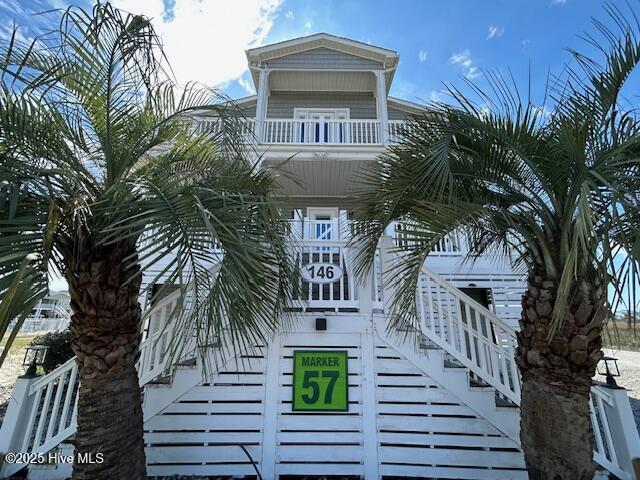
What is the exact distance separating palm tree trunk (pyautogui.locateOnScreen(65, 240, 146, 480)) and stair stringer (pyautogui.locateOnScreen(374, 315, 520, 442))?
2.76m

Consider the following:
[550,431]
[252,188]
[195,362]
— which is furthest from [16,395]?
[550,431]

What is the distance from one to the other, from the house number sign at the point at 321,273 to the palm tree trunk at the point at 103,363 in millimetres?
2173

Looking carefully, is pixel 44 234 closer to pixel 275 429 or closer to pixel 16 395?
pixel 16 395

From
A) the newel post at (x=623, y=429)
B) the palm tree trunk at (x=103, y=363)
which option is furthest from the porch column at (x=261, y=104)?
the newel post at (x=623, y=429)

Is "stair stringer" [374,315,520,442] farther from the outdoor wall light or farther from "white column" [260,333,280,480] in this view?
the outdoor wall light

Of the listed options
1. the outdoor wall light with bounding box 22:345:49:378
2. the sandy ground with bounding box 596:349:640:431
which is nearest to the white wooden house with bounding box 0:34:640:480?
the outdoor wall light with bounding box 22:345:49:378

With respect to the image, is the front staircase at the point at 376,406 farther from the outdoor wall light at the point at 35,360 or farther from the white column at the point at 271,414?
the outdoor wall light at the point at 35,360

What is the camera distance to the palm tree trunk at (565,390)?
Result: 104 inches

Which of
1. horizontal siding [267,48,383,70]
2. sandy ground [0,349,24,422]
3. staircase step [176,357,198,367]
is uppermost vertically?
horizontal siding [267,48,383,70]

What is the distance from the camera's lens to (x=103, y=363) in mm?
2660

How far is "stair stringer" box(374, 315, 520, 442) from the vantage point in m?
3.69

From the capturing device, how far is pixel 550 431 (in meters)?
2.70

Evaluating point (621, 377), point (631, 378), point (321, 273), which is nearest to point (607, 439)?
point (321, 273)

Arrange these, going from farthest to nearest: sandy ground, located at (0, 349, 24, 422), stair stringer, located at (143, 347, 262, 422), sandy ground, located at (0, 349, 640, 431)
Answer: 1. sandy ground, located at (0, 349, 640, 431)
2. sandy ground, located at (0, 349, 24, 422)
3. stair stringer, located at (143, 347, 262, 422)
